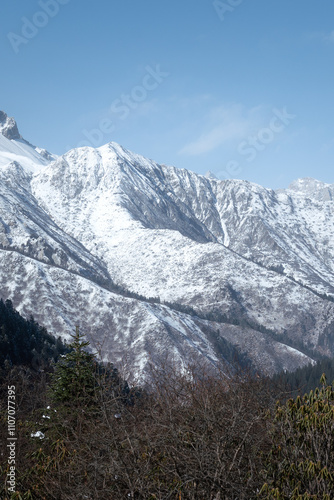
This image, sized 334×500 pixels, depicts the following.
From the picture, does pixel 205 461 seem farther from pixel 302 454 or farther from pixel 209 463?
pixel 302 454

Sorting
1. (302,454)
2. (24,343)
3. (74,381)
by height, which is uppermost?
(302,454)

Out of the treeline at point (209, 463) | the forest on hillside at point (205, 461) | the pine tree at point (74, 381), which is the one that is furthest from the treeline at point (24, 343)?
the treeline at point (209, 463)

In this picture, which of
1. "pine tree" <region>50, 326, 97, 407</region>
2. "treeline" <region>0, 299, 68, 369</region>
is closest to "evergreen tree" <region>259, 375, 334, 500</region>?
"pine tree" <region>50, 326, 97, 407</region>

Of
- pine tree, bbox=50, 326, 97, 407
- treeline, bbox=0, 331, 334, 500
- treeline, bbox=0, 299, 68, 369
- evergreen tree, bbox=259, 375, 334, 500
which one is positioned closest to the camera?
evergreen tree, bbox=259, 375, 334, 500

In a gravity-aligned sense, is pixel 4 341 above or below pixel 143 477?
below

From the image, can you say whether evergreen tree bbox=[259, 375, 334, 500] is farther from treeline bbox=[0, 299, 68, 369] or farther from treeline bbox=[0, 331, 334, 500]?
treeline bbox=[0, 299, 68, 369]

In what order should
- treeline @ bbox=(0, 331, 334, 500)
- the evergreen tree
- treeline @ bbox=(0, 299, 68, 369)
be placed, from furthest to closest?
treeline @ bbox=(0, 299, 68, 369), treeline @ bbox=(0, 331, 334, 500), the evergreen tree

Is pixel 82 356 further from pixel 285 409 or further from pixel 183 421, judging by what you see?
pixel 285 409

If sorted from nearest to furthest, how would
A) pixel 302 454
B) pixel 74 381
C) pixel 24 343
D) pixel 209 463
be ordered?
pixel 209 463
pixel 302 454
pixel 74 381
pixel 24 343

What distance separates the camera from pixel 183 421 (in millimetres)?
17344

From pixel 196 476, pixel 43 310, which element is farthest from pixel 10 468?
pixel 43 310

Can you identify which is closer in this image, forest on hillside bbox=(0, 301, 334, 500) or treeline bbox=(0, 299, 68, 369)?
forest on hillside bbox=(0, 301, 334, 500)

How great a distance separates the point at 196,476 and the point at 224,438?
6.94 feet

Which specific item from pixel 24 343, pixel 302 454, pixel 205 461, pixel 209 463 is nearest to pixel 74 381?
pixel 205 461
